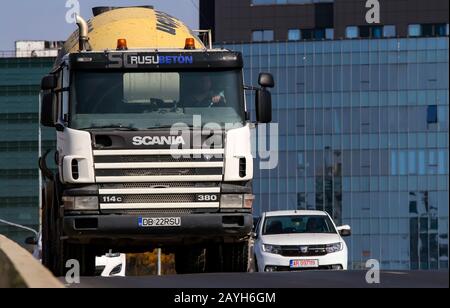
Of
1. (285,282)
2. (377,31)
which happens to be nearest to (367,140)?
(377,31)

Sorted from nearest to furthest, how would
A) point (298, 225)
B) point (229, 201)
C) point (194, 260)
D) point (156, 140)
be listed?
point (156, 140), point (229, 201), point (194, 260), point (298, 225)

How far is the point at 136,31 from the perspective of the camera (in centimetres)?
2078

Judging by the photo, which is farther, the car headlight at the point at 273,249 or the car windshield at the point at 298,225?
the car windshield at the point at 298,225

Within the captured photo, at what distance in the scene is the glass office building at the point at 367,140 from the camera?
110062 mm

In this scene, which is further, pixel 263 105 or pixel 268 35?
pixel 268 35

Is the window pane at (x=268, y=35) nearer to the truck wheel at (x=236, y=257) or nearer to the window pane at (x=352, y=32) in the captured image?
the window pane at (x=352, y=32)

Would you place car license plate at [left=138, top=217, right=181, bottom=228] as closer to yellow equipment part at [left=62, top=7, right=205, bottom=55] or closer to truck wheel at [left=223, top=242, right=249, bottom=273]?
truck wheel at [left=223, top=242, right=249, bottom=273]

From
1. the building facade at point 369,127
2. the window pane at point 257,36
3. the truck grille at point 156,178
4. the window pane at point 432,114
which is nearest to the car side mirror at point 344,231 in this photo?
the truck grille at point 156,178

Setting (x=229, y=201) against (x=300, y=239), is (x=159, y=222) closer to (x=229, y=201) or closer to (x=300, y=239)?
(x=229, y=201)

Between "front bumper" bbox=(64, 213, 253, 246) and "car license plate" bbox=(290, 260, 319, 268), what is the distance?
5.78 meters

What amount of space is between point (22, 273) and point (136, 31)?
10149 mm

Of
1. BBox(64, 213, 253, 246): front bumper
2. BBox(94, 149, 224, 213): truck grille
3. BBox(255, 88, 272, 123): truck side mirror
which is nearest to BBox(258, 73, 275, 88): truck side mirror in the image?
BBox(255, 88, 272, 123): truck side mirror

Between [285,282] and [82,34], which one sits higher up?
Result: [82,34]

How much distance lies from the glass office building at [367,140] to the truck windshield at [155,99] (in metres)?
91.1
